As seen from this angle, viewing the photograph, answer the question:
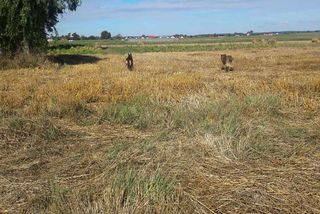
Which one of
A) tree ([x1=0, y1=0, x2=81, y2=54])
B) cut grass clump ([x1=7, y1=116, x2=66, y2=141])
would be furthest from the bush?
cut grass clump ([x1=7, y1=116, x2=66, y2=141])

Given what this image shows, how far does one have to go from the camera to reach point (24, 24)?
13914 mm

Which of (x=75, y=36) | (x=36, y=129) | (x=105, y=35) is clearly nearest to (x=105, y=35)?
(x=105, y=35)

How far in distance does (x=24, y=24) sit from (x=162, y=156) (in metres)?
13.1

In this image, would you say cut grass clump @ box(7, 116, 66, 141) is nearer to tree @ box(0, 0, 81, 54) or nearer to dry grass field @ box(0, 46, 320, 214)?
dry grass field @ box(0, 46, 320, 214)

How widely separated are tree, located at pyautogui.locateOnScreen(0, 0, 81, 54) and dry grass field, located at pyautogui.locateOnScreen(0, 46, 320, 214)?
8583mm

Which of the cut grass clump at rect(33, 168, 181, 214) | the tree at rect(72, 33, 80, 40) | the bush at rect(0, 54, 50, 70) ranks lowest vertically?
the cut grass clump at rect(33, 168, 181, 214)

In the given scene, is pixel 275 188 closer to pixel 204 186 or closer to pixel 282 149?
pixel 204 186

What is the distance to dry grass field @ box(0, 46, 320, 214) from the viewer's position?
9.91 ft

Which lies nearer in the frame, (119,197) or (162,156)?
(119,197)

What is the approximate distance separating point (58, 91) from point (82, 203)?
5592 millimetres

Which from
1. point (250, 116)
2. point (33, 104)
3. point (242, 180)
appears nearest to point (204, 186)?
point (242, 180)

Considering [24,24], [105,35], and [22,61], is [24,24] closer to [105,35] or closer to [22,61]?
[22,61]

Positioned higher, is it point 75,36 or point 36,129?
point 75,36

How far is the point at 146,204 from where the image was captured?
290cm
